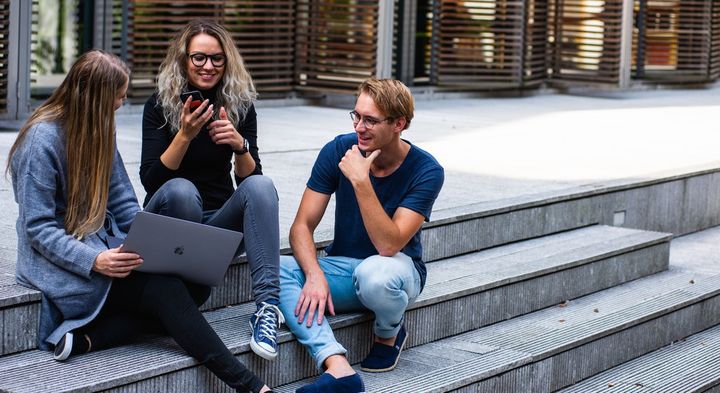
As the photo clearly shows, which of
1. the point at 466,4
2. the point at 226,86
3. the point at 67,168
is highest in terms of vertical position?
the point at 466,4

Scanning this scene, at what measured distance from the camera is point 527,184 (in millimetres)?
7414

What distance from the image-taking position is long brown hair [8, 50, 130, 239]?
3885mm

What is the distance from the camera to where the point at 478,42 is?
14.3 metres

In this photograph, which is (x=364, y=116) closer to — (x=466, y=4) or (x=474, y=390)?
(x=474, y=390)

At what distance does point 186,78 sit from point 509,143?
18.2 feet

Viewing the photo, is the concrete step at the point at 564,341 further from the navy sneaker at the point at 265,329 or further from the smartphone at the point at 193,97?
the smartphone at the point at 193,97

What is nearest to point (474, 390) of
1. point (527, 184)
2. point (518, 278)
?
point (518, 278)

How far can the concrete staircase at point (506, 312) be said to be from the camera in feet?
12.9

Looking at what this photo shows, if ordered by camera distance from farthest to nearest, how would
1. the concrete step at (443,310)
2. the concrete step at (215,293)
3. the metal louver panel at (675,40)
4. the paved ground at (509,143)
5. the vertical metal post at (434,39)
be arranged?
the metal louver panel at (675,40) < the vertical metal post at (434,39) < the paved ground at (509,143) < the concrete step at (215,293) < the concrete step at (443,310)

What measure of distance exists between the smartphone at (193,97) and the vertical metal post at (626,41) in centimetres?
1188

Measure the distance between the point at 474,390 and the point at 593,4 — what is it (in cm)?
1180

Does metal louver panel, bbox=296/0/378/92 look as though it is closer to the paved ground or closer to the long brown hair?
the paved ground

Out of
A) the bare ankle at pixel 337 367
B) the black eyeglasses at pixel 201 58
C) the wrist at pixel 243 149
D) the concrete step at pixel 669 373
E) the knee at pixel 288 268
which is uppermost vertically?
the black eyeglasses at pixel 201 58

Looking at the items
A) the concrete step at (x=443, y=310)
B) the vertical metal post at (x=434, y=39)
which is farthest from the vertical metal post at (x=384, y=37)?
the concrete step at (x=443, y=310)
